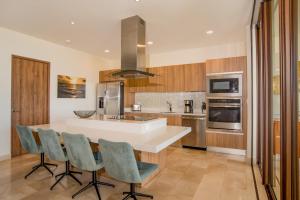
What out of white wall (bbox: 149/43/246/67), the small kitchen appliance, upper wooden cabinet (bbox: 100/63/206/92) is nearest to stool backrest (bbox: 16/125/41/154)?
upper wooden cabinet (bbox: 100/63/206/92)

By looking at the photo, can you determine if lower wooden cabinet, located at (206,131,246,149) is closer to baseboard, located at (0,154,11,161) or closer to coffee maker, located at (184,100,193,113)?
coffee maker, located at (184,100,193,113)

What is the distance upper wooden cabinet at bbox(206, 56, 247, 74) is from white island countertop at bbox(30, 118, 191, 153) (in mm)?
2046

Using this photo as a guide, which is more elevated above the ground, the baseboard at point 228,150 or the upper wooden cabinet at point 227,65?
the upper wooden cabinet at point 227,65

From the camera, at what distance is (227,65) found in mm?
4090

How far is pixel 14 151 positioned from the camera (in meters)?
3.90

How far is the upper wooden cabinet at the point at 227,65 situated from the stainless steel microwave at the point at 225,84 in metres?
0.12

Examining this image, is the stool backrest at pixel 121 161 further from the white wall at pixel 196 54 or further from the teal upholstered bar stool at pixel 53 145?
the white wall at pixel 196 54

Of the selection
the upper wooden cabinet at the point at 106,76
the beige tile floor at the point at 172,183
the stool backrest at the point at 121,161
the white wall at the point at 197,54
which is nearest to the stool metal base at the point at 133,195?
the beige tile floor at the point at 172,183

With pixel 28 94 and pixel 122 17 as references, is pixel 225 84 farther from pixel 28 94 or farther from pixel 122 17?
pixel 28 94

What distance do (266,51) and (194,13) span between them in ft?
4.38

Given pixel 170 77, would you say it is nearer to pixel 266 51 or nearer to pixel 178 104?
pixel 178 104

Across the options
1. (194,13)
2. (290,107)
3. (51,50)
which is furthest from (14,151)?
(290,107)

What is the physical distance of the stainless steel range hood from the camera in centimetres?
313

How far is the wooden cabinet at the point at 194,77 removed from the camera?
15.3 feet
